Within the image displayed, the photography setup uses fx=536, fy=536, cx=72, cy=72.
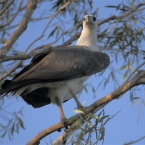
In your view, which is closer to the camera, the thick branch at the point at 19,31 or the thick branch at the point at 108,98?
the thick branch at the point at 108,98

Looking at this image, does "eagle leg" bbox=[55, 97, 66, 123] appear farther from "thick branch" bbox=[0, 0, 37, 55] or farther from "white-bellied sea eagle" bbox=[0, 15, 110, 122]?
"thick branch" bbox=[0, 0, 37, 55]

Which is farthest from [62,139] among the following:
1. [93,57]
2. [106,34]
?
[106,34]

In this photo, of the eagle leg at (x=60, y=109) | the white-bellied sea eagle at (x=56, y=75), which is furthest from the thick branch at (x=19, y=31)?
the eagle leg at (x=60, y=109)

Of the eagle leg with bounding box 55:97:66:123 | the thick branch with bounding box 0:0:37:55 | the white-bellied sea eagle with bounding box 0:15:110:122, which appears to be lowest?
the eagle leg with bounding box 55:97:66:123

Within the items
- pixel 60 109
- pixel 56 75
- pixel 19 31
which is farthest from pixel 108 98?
pixel 19 31

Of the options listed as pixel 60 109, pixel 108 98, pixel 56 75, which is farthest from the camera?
pixel 60 109

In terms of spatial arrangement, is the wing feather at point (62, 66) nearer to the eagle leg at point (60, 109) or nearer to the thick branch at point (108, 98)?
the eagle leg at point (60, 109)

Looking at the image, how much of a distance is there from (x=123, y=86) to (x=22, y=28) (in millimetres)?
1058

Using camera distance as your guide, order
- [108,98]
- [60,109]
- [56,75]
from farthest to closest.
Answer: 1. [60,109]
2. [56,75]
3. [108,98]

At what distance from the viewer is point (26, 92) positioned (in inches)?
164

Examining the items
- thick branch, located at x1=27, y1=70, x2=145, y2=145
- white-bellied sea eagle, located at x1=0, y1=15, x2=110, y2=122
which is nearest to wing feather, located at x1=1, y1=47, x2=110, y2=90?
white-bellied sea eagle, located at x1=0, y1=15, x2=110, y2=122

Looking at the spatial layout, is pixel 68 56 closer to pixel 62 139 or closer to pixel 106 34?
pixel 62 139

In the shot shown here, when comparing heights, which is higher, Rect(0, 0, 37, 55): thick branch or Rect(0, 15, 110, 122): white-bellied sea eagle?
Rect(0, 0, 37, 55): thick branch

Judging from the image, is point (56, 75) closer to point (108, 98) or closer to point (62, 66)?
point (62, 66)
